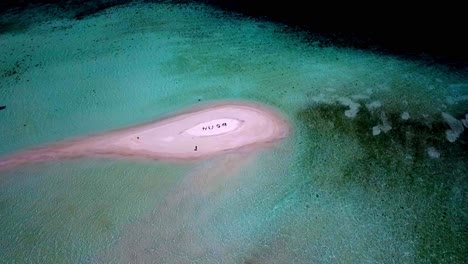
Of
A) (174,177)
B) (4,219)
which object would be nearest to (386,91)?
(174,177)

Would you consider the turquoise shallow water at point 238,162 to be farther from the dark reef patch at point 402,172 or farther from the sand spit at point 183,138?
the sand spit at point 183,138

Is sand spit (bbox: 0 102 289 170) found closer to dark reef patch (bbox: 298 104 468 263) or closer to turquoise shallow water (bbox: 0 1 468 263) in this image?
turquoise shallow water (bbox: 0 1 468 263)

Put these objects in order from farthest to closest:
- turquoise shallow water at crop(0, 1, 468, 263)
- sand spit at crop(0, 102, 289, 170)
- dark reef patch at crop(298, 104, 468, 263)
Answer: sand spit at crop(0, 102, 289, 170) → dark reef patch at crop(298, 104, 468, 263) → turquoise shallow water at crop(0, 1, 468, 263)

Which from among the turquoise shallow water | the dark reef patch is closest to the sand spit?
the turquoise shallow water

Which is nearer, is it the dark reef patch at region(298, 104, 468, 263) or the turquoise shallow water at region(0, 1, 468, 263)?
the turquoise shallow water at region(0, 1, 468, 263)

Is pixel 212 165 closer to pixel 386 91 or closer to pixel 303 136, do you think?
pixel 303 136

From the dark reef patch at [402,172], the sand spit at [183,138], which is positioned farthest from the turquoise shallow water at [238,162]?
the sand spit at [183,138]

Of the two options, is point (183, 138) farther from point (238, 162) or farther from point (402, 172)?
point (402, 172)
